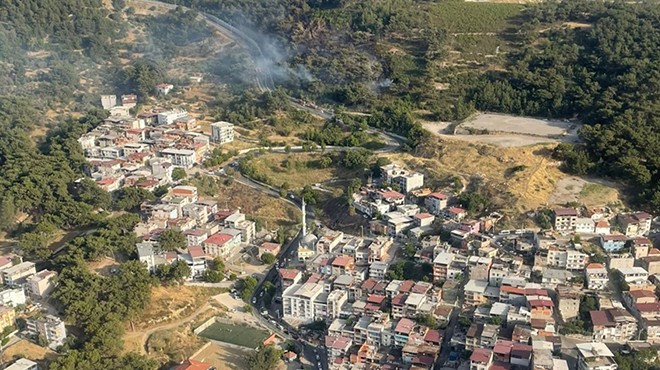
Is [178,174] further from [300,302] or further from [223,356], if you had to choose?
[223,356]

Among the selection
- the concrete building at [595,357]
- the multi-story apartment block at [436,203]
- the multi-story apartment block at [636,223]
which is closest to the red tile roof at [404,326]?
the concrete building at [595,357]

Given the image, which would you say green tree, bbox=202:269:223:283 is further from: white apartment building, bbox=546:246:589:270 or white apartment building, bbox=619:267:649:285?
white apartment building, bbox=619:267:649:285

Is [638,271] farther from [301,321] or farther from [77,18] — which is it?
[77,18]

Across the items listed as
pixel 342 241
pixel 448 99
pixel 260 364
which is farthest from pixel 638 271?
pixel 448 99

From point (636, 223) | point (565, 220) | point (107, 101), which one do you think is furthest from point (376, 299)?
point (107, 101)

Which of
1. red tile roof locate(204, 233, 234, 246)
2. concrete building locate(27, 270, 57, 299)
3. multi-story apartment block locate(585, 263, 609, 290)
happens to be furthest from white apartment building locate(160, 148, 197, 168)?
multi-story apartment block locate(585, 263, 609, 290)
